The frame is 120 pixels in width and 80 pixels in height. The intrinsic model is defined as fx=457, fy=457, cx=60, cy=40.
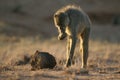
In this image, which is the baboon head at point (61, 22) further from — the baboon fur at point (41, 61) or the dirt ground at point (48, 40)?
the dirt ground at point (48, 40)

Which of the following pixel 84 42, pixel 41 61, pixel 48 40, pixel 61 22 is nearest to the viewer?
pixel 61 22

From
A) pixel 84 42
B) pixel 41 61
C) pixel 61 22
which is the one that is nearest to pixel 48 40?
pixel 84 42

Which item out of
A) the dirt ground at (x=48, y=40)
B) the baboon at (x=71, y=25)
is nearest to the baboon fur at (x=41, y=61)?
the dirt ground at (x=48, y=40)

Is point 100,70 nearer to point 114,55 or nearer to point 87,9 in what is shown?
point 114,55

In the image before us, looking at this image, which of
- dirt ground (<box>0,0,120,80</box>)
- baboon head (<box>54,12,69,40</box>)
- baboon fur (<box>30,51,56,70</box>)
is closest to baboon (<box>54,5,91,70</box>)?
baboon head (<box>54,12,69,40</box>)

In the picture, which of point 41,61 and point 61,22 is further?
point 41,61

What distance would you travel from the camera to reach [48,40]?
2866 cm

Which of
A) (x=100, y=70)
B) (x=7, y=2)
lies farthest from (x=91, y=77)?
(x=7, y=2)

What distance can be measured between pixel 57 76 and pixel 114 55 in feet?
22.8

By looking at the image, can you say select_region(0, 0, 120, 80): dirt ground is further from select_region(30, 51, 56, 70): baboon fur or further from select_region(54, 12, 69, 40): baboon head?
select_region(54, 12, 69, 40): baboon head

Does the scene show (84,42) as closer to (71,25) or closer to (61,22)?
(71,25)

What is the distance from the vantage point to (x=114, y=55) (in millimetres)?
18141

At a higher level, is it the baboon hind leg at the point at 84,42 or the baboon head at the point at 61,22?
the baboon head at the point at 61,22

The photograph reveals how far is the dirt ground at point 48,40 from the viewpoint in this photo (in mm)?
11988
